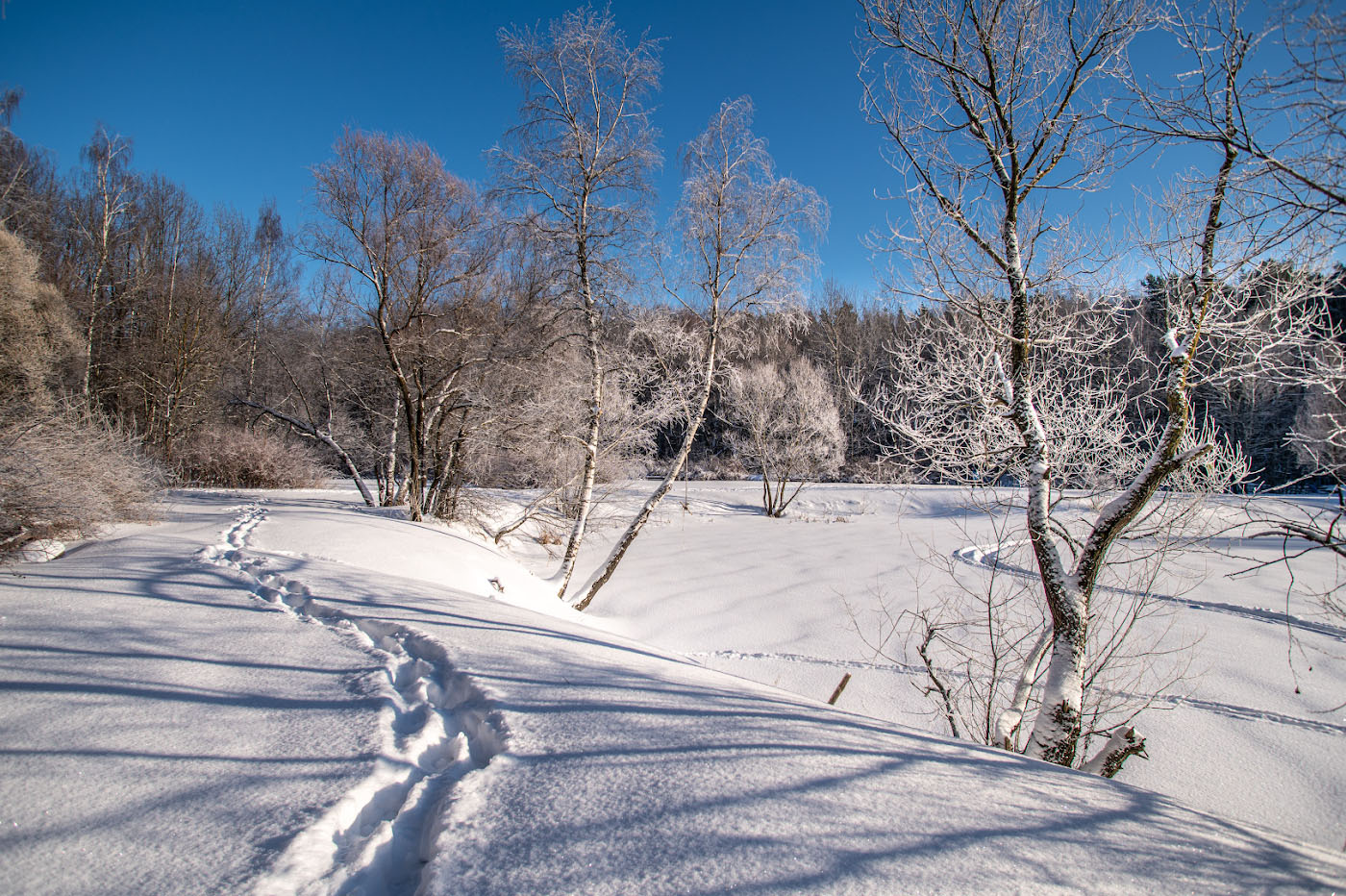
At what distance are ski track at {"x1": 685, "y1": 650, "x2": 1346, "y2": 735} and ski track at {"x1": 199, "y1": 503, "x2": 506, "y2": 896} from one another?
4.11 m

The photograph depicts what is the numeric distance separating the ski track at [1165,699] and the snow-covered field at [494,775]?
3.0 inches

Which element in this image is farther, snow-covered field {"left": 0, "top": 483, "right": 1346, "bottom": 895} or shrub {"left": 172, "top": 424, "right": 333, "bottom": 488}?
shrub {"left": 172, "top": 424, "right": 333, "bottom": 488}

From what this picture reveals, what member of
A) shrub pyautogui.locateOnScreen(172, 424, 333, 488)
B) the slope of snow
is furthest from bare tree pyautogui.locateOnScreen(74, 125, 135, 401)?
the slope of snow

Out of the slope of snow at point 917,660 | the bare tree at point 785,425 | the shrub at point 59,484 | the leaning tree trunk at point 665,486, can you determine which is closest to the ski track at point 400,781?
the slope of snow at point 917,660

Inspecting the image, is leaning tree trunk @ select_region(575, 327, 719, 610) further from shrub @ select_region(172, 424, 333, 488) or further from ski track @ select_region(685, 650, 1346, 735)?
shrub @ select_region(172, 424, 333, 488)

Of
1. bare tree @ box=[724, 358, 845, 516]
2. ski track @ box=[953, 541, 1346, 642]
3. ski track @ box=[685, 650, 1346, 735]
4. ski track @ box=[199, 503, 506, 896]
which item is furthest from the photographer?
bare tree @ box=[724, 358, 845, 516]

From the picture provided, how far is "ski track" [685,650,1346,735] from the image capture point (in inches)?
190

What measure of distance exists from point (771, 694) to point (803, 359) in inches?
781

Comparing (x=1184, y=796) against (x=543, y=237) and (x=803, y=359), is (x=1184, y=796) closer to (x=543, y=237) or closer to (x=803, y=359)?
(x=543, y=237)

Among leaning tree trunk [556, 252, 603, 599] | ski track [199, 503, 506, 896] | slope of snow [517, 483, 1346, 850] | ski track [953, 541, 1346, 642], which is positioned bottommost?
slope of snow [517, 483, 1346, 850]

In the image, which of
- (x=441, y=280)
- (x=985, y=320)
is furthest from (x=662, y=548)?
(x=985, y=320)

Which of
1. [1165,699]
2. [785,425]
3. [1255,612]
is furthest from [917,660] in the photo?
[785,425]

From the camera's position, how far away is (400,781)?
1.92 meters

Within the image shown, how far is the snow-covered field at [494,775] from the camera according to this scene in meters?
1.48
